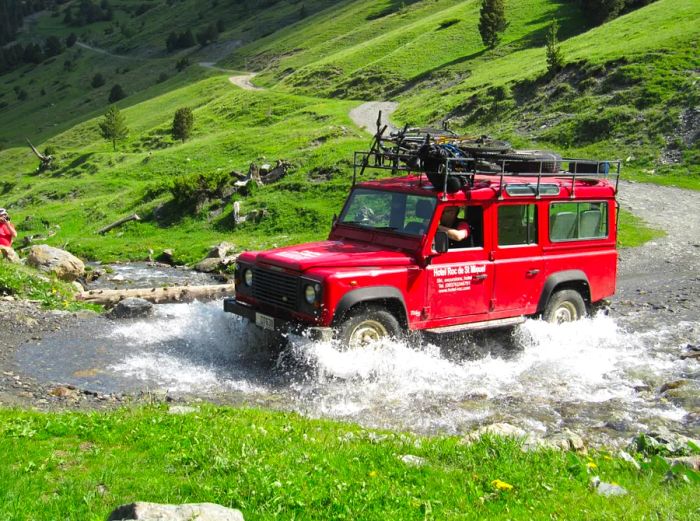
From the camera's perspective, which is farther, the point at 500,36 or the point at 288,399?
the point at 500,36

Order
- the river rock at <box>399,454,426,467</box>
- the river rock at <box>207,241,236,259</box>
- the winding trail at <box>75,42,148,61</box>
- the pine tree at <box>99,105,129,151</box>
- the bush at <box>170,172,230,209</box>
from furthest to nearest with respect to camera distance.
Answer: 1. the winding trail at <box>75,42,148,61</box>
2. the pine tree at <box>99,105,129,151</box>
3. the bush at <box>170,172,230,209</box>
4. the river rock at <box>207,241,236,259</box>
5. the river rock at <box>399,454,426,467</box>

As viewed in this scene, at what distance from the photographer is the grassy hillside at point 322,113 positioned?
3422 centimetres

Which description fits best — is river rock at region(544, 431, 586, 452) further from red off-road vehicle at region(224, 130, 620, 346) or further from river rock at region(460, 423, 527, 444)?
red off-road vehicle at region(224, 130, 620, 346)

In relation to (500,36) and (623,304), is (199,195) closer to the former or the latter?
(623,304)

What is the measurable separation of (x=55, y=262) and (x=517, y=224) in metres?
14.0

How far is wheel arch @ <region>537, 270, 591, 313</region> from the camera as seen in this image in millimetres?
14062

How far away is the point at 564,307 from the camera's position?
1469 cm

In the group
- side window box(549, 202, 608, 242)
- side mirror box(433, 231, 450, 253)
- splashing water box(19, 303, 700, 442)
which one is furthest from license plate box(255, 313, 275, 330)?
side window box(549, 202, 608, 242)

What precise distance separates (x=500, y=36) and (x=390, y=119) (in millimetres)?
25407

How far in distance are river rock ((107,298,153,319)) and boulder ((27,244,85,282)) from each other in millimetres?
5961

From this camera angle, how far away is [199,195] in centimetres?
3416

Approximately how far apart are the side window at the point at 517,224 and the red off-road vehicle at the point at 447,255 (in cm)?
2

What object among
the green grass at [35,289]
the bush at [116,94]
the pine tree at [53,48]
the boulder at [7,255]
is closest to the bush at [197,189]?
the boulder at [7,255]

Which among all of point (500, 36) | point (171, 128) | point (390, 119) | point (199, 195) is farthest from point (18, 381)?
point (500, 36)
